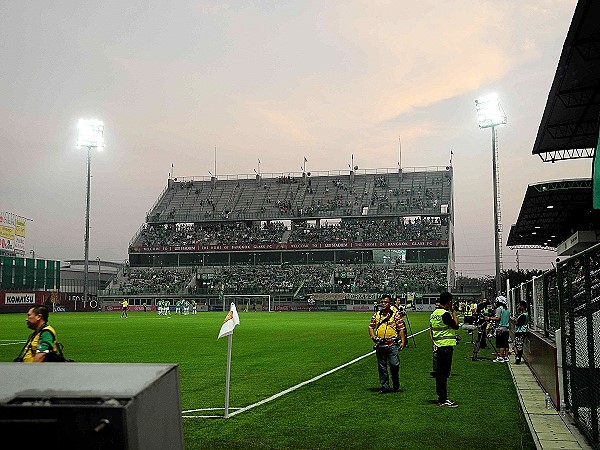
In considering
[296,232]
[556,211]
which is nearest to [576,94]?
[556,211]

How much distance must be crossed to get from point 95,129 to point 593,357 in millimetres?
73604

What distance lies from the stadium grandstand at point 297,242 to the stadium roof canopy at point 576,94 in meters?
54.3

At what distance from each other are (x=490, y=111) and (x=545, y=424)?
33490 mm

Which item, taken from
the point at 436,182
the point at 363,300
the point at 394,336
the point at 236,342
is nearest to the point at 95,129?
the point at 363,300

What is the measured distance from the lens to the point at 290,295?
82.8m

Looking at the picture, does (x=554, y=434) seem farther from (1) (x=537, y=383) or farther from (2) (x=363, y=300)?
(2) (x=363, y=300)

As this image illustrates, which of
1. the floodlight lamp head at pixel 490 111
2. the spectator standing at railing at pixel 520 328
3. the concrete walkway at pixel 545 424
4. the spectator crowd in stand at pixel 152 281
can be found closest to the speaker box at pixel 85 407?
the concrete walkway at pixel 545 424

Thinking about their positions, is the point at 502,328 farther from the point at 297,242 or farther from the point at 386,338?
the point at 297,242

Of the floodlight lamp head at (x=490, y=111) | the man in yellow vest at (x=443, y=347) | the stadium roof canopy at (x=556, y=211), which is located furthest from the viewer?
the floodlight lamp head at (x=490, y=111)

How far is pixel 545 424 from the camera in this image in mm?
9445

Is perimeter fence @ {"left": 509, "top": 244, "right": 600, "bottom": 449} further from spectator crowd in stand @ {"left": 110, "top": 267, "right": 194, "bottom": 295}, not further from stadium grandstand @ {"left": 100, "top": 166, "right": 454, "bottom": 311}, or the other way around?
spectator crowd in stand @ {"left": 110, "top": 267, "right": 194, "bottom": 295}

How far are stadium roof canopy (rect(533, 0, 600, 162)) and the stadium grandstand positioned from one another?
54.3 meters

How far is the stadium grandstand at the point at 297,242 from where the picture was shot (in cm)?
8288

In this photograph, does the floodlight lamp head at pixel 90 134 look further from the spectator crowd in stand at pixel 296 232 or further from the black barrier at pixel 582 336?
the black barrier at pixel 582 336
